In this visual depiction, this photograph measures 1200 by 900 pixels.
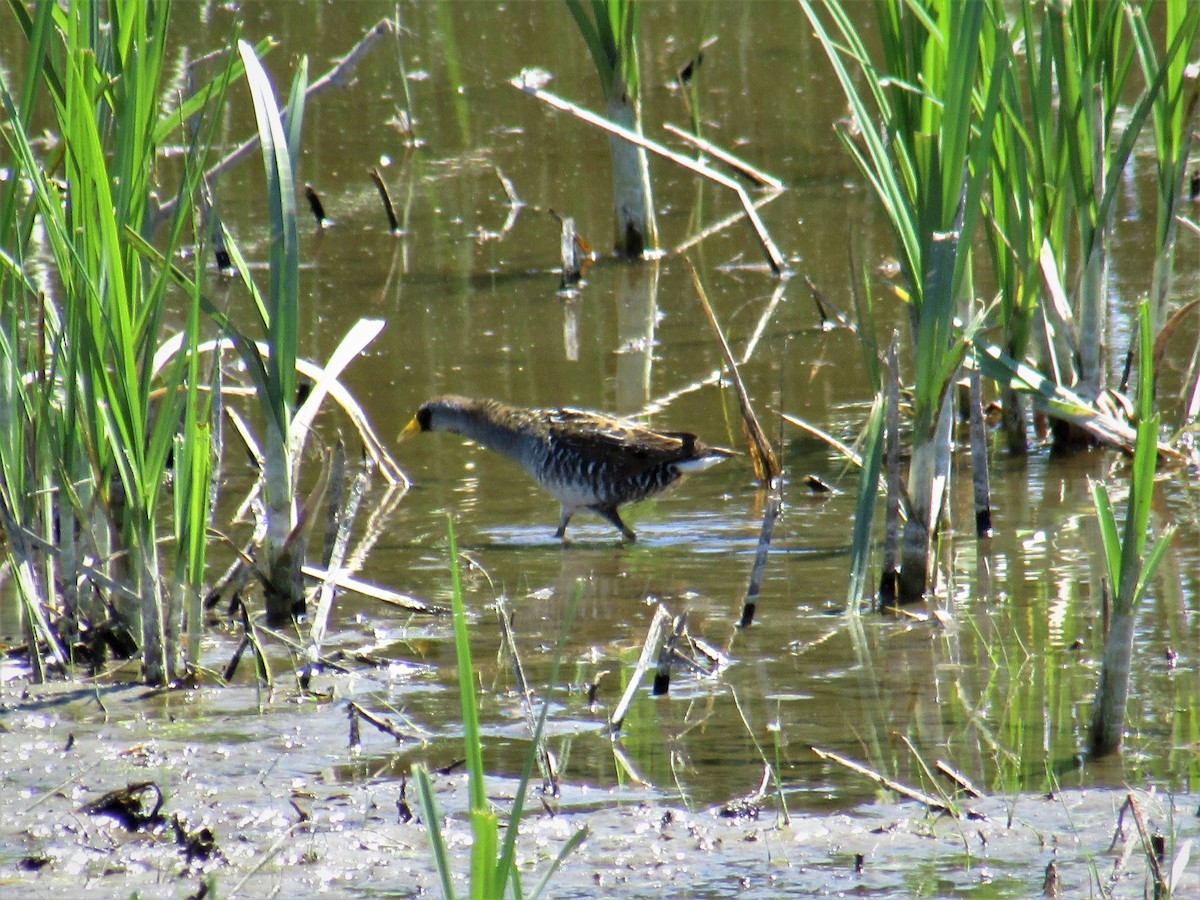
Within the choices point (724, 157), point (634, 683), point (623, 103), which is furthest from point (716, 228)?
point (634, 683)

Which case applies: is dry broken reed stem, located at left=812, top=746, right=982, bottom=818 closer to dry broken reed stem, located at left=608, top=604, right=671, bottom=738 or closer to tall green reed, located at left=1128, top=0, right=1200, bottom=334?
dry broken reed stem, located at left=608, top=604, right=671, bottom=738

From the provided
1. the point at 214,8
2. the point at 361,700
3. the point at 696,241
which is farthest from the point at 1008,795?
the point at 214,8

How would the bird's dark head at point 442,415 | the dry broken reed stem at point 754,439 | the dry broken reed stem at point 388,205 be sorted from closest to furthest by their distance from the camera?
the dry broken reed stem at point 754,439
the bird's dark head at point 442,415
the dry broken reed stem at point 388,205

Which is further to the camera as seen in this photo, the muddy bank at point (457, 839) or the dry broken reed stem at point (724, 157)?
the dry broken reed stem at point (724, 157)

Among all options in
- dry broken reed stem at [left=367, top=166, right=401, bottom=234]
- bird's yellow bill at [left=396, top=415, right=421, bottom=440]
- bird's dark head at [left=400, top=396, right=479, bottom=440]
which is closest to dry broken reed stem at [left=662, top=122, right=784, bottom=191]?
dry broken reed stem at [left=367, top=166, right=401, bottom=234]

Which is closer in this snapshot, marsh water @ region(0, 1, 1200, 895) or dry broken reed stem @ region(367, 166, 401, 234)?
marsh water @ region(0, 1, 1200, 895)

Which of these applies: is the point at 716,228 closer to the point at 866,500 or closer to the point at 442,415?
the point at 442,415

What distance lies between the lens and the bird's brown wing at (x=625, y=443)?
16.9ft

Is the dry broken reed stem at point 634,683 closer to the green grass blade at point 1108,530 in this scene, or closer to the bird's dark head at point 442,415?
the green grass blade at point 1108,530

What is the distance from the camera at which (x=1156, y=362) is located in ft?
16.7

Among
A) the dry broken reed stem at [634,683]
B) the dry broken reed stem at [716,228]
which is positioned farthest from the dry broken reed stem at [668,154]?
the dry broken reed stem at [634,683]

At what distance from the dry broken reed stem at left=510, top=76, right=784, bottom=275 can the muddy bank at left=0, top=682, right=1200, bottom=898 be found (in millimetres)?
3833

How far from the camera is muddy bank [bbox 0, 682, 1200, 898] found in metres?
2.51

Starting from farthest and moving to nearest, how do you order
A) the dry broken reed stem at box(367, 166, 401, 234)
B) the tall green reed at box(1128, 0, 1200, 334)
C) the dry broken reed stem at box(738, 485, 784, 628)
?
the dry broken reed stem at box(367, 166, 401, 234) → the tall green reed at box(1128, 0, 1200, 334) → the dry broken reed stem at box(738, 485, 784, 628)
